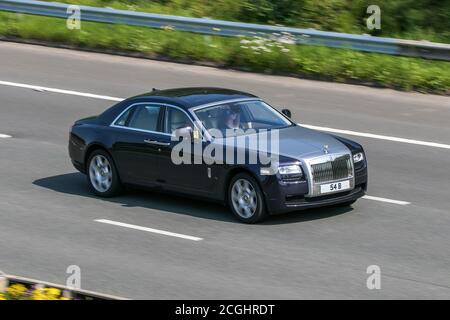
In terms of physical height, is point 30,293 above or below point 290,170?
below

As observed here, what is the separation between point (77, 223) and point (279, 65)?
9273mm

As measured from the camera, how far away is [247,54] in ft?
74.2

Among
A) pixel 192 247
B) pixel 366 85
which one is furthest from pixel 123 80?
pixel 192 247

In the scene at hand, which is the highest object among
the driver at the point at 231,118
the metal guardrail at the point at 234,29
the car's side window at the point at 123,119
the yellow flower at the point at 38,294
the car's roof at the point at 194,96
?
the metal guardrail at the point at 234,29

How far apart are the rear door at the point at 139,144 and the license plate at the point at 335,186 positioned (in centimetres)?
235

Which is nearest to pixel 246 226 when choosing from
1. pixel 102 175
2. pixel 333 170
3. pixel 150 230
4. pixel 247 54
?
pixel 150 230

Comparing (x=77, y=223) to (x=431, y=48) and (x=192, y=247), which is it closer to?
(x=192, y=247)

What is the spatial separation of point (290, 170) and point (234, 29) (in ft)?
34.4

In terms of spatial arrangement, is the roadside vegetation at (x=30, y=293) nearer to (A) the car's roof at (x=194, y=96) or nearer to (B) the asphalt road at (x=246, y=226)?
(B) the asphalt road at (x=246, y=226)

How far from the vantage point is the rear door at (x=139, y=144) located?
48.0 ft

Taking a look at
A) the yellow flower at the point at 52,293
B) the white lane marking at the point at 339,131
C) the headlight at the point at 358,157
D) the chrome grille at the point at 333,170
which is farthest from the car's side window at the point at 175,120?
the yellow flower at the point at 52,293

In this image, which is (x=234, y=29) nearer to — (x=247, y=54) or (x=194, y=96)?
(x=247, y=54)

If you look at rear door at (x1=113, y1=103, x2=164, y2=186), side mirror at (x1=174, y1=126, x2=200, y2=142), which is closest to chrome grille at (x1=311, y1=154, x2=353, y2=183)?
side mirror at (x1=174, y1=126, x2=200, y2=142)
